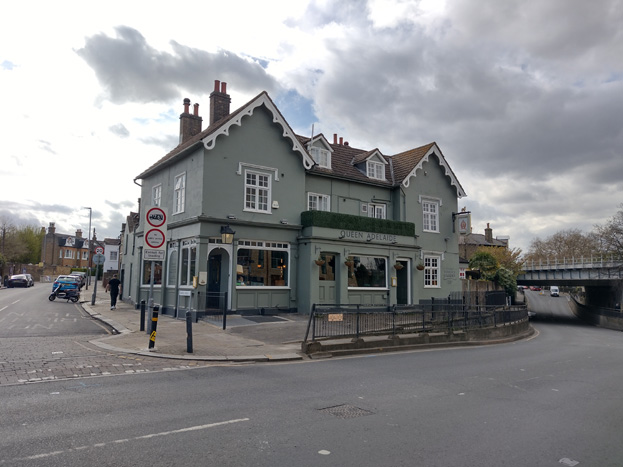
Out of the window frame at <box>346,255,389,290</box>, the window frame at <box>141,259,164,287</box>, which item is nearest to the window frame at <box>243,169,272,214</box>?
the window frame at <box>346,255,389,290</box>

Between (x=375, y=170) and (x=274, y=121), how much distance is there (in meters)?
7.91

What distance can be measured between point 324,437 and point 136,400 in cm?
331

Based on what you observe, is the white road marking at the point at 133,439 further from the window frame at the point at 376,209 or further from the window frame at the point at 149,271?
the window frame at the point at 376,209

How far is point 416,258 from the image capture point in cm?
2638

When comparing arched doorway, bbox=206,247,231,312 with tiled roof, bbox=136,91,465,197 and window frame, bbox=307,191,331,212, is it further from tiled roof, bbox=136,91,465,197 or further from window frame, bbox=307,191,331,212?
window frame, bbox=307,191,331,212

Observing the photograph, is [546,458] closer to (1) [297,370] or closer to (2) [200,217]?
(1) [297,370]

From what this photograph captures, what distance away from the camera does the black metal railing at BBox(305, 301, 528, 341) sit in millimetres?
13422

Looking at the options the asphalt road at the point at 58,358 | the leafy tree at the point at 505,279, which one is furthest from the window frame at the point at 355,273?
the leafy tree at the point at 505,279

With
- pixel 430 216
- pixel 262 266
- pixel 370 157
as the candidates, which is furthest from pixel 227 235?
pixel 430 216

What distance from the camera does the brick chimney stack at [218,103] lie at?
79.5 feet

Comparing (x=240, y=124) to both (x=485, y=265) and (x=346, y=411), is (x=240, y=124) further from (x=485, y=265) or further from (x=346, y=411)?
(x=485, y=265)

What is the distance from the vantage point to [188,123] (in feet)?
87.4

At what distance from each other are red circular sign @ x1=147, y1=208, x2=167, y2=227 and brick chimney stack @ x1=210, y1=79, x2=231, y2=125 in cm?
1177

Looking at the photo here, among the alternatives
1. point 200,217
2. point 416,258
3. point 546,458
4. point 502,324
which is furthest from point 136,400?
point 416,258
